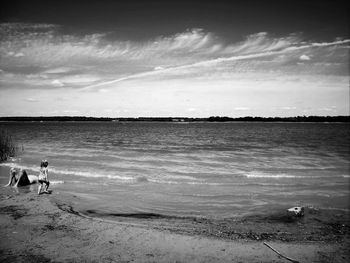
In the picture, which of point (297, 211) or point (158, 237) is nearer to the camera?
point (158, 237)

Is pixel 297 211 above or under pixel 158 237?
under

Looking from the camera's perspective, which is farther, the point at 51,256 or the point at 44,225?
the point at 44,225

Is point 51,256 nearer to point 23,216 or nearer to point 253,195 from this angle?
point 23,216

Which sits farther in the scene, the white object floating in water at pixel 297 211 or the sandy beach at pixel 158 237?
the white object floating in water at pixel 297 211

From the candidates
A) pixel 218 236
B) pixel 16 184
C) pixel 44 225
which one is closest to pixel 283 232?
pixel 218 236

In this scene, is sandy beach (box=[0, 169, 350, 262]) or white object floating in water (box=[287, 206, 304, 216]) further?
white object floating in water (box=[287, 206, 304, 216])

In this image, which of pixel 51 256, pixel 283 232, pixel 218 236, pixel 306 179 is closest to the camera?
pixel 51 256

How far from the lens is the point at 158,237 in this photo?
23.7ft

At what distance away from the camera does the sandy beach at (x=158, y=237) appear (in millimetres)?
6109

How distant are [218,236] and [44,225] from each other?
5315 millimetres

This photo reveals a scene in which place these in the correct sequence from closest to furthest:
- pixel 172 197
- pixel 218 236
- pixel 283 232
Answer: pixel 218 236, pixel 283 232, pixel 172 197

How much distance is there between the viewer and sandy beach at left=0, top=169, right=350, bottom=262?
611cm

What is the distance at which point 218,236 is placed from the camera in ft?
24.7

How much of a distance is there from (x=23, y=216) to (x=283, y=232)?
8.60m
